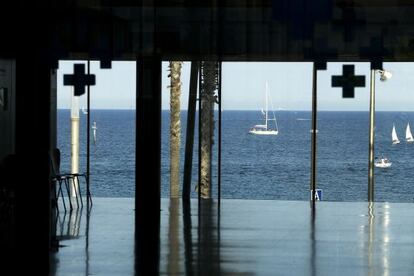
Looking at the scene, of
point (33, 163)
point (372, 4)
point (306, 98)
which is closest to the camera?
point (33, 163)

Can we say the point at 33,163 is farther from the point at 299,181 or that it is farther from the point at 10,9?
the point at 299,181

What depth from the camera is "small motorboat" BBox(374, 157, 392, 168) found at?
56.1ft

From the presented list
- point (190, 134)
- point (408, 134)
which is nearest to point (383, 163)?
point (408, 134)

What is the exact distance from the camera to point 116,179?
740 inches

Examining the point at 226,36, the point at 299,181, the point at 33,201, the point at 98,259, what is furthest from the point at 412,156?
the point at 33,201

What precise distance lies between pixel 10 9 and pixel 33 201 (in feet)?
4.99

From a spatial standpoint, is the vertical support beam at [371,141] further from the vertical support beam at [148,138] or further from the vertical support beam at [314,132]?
the vertical support beam at [148,138]

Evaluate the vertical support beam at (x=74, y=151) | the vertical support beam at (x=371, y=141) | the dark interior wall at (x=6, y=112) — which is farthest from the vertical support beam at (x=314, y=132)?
the dark interior wall at (x=6, y=112)

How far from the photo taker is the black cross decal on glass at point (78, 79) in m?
11.1

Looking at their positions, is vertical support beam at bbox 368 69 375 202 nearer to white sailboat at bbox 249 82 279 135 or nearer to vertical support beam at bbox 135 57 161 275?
white sailboat at bbox 249 82 279 135

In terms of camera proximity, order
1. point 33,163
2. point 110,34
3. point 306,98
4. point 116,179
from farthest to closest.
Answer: point 116,179
point 306,98
point 110,34
point 33,163

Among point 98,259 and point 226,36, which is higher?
point 226,36

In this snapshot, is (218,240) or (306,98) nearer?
(218,240)

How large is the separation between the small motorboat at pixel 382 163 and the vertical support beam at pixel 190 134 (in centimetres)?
298
